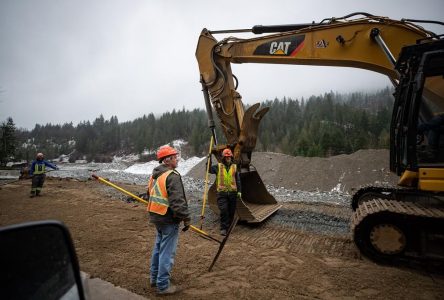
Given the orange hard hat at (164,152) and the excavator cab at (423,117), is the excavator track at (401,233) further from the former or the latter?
the orange hard hat at (164,152)

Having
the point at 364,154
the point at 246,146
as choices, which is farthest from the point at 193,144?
the point at 246,146

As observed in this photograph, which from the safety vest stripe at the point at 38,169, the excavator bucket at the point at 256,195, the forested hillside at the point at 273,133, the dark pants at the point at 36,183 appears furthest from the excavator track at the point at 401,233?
the forested hillside at the point at 273,133

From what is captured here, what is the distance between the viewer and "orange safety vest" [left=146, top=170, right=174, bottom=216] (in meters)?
3.52

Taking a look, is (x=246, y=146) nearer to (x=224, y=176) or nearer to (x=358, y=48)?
(x=224, y=176)

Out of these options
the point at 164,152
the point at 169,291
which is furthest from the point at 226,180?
the point at 169,291

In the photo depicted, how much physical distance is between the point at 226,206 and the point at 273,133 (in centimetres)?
6179

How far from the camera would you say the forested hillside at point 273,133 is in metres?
46.6

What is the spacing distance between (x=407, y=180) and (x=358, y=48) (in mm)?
2803

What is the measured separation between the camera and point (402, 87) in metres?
4.53

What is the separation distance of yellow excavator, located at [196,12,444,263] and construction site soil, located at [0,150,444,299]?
560mm

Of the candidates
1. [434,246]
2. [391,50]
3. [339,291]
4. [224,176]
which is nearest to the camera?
[339,291]

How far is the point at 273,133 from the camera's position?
66688 millimetres

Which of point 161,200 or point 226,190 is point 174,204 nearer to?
point 161,200

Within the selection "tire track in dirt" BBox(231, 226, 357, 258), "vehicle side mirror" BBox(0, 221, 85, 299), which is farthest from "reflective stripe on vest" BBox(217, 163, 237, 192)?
"vehicle side mirror" BBox(0, 221, 85, 299)
